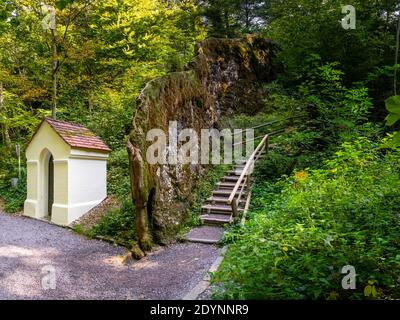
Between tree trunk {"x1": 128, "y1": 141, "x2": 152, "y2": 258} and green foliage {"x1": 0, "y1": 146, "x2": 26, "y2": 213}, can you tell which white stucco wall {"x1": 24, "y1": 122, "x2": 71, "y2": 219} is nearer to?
green foliage {"x1": 0, "y1": 146, "x2": 26, "y2": 213}

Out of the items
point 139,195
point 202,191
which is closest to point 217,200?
point 202,191

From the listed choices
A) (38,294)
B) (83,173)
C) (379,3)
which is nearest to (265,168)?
(83,173)

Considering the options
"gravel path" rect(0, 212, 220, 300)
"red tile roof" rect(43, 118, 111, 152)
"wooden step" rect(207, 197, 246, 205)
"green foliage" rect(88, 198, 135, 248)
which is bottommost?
"gravel path" rect(0, 212, 220, 300)

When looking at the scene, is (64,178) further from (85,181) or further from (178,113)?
(178,113)

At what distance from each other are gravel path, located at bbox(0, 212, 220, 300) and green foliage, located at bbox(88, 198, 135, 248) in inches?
12.6

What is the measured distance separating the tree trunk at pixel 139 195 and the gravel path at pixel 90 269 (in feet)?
1.25

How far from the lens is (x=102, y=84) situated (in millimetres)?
17812

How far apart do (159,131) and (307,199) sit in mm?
3850

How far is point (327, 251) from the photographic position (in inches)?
152

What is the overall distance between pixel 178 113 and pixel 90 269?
4836 mm

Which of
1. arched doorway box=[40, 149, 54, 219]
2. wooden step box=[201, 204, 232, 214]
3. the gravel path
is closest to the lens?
the gravel path

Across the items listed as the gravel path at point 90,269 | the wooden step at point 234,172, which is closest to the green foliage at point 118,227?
the gravel path at point 90,269

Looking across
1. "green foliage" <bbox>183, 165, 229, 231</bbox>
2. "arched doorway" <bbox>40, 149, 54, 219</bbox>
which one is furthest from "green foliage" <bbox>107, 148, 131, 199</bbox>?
"green foliage" <bbox>183, 165, 229, 231</bbox>

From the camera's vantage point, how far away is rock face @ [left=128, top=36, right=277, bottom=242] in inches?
285
